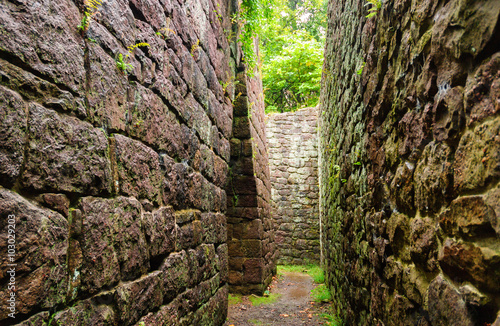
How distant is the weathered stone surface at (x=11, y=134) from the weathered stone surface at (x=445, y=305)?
151 cm

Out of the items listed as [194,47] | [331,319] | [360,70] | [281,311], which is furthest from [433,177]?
[281,311]

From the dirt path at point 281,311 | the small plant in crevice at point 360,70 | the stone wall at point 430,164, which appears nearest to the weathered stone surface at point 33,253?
the stone wall at point 430,164

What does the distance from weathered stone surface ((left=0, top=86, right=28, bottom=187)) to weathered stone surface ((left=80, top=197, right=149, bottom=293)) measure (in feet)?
1.16

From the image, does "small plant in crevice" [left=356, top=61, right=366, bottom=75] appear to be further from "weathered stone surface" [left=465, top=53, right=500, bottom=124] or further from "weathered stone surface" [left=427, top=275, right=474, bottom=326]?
"weathered stone surface" [left=427, top=275, right=474, bottom=326]

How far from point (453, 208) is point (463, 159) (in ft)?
0.60

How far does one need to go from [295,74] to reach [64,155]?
46.1 feet

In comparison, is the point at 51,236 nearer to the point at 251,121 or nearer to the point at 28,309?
the point at 28,309

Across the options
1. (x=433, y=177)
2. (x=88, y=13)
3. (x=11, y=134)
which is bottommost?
(x=433, y=177)

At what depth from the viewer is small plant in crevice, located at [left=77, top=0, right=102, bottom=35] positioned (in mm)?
1397

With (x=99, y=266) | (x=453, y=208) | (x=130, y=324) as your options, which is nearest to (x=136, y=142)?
(x=99, y=266)

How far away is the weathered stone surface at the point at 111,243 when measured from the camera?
137 centimetres

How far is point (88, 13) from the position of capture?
1.43 metres

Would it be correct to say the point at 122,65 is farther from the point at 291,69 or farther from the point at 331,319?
the point at 291,69

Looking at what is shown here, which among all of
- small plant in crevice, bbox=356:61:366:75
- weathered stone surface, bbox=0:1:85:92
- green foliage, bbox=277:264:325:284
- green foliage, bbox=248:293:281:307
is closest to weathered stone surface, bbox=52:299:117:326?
weathered stone surface, bbox=0:1:85:92
